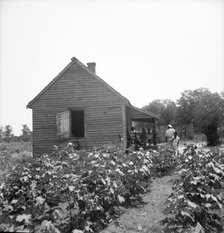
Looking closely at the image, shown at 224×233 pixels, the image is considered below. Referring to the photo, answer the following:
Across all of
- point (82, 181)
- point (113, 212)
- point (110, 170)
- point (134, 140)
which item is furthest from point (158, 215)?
point (134, 140)

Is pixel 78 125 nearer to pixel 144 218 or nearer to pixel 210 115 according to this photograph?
pixel 210 115

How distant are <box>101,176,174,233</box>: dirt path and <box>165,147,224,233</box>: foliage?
0.32 metres

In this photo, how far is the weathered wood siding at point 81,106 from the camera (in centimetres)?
1388

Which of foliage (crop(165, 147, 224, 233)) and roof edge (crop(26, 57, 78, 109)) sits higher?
roof edge (crop(26, 57, 78, 109))

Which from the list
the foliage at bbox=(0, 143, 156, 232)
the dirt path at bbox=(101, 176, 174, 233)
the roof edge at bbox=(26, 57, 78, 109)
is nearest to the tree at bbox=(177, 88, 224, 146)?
the roof edge at bbox=(26, 57, 78, 109)

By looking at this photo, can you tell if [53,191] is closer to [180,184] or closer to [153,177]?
[180,184]

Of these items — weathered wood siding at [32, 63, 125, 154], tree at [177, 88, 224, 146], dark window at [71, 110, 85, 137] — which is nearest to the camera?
weathered wood siding at [32, 63, 125, 154]

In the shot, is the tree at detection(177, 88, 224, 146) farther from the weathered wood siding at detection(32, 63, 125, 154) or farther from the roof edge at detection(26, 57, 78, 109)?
the roof edge at detection(26, 57, 78, 109)

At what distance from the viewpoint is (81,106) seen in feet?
46.8

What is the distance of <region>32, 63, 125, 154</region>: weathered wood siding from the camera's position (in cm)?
1388

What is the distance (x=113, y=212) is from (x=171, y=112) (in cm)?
5379

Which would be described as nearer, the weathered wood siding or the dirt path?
the dirt path

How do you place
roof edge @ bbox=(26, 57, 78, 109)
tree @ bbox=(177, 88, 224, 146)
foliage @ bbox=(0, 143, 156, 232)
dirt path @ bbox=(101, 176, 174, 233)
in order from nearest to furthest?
1. foliage @ bbox=(0, 143, 156, 232)
2. dirt path @ bbox=(101, 176, 174, 233)
3. roof edge @ bbox=(26, 57, 78, 109)
4. tree @ bbox=(177, 88, 224, 146)

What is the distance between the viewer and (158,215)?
5.12 meters
